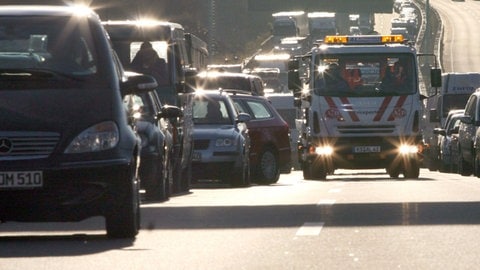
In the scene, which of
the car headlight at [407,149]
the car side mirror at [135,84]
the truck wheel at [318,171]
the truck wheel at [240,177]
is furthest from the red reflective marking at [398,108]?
the car side mirror at [135,84]

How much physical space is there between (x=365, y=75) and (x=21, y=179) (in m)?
20.6

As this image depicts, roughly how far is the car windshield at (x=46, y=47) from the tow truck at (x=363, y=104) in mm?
18812

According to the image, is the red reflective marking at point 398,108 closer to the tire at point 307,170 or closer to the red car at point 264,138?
the tire at point 307,170

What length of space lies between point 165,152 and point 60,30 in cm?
728

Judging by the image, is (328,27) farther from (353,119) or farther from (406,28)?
(353,119)

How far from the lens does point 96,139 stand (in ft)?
41.0

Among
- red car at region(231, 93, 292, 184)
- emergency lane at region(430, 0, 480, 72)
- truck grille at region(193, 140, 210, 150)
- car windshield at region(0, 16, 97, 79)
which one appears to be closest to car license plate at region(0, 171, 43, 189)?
car windshield at region(0, 16, 97, 79)

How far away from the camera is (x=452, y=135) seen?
1658 inches

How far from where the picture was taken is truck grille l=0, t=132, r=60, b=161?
12.3 m

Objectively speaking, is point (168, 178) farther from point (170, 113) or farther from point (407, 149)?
point (407, 149)

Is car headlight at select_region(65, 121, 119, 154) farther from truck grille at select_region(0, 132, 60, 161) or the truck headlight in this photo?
the truck headlight

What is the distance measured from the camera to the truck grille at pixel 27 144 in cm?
1227

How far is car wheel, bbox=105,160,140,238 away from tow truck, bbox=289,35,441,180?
19.2 m

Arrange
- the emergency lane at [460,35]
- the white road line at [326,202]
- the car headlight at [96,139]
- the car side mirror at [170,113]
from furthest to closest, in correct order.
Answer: the emergency lane at [460,35], the car side mirror at [170,113], the white road line at [326,202], the car headlight at [96,139]
